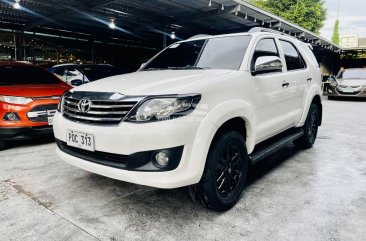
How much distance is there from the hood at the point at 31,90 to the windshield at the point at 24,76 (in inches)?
14.5

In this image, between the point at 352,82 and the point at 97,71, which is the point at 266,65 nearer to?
the point at 97,71

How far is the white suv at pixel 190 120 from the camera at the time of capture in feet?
7.07

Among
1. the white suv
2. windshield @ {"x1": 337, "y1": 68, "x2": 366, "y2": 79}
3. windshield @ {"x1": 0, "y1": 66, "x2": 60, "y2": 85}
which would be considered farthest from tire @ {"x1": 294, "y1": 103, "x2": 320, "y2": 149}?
windshield @ {"x1": 337, "y1": 68, "x2": 366, "y2": 79}

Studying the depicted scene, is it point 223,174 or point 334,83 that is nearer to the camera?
point 223,174

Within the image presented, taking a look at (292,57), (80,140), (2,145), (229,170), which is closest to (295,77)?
(292,57)

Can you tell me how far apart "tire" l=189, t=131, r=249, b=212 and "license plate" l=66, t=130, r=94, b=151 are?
35.7 inches

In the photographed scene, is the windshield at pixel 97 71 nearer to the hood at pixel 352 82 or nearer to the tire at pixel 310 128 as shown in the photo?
the tire at pixel 310 128

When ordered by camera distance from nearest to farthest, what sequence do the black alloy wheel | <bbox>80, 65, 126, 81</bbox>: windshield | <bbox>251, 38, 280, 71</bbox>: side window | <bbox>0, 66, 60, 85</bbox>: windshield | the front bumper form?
1. the front bumper
2. the black alloy wheel
3. <bbox>251, 38, 280, 71</bbox>: side window
4. <bbox>0, 66, 60, 85</bbox>: windshield
5. <bbox>80, 65, 126, 81</bbox>: windshield

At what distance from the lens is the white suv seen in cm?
216

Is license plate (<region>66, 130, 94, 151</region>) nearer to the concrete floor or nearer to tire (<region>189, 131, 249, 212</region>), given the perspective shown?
the concrete floor

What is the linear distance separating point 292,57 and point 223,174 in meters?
2.33

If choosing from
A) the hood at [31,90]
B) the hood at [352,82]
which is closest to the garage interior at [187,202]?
the hood at [31,90]

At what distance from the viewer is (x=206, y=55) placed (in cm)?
319

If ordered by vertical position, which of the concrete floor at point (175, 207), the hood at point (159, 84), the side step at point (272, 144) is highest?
the hood at point (159, 84)
